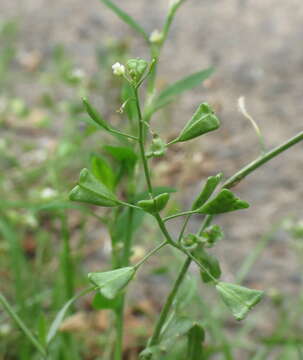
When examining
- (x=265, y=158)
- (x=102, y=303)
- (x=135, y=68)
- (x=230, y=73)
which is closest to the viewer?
(x=135, y=68)

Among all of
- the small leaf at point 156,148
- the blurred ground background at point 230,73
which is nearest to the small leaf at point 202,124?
the small leaf at point 156,148

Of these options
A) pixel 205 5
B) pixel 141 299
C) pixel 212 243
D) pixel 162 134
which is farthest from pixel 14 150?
pixel 212 243

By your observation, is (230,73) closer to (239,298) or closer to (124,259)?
(124,259)

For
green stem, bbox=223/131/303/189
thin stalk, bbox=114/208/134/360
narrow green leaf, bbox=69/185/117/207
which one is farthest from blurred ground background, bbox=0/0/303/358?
narrow green leaf, bbox=69/185/117/207

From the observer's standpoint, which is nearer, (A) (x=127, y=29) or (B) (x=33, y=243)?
(B) (x=33, y=243)

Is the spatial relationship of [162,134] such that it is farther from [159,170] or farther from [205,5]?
[205,5]

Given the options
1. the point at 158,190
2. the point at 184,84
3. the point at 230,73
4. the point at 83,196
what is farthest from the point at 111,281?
the point at 230,73
